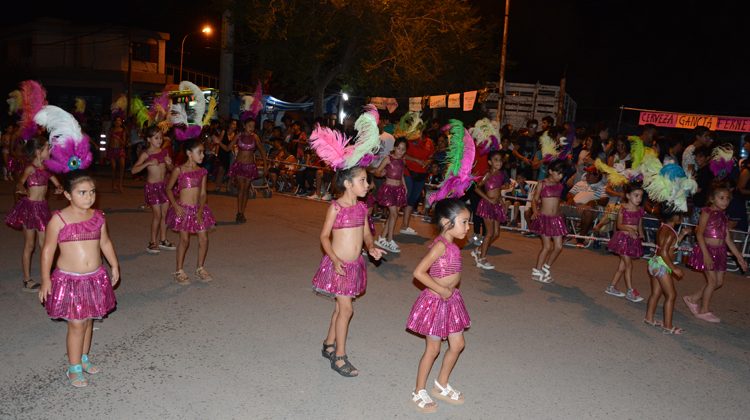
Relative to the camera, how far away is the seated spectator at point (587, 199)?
36.8 feet

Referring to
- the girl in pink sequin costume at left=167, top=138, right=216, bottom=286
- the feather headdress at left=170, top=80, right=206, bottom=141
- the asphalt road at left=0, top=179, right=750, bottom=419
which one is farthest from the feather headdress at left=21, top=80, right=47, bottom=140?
the feather headdress at left=170, top=80, right=206, bottom=141

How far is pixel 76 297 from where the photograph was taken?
4379 millimetres

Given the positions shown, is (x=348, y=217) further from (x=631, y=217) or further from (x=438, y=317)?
(x=631, y=217)

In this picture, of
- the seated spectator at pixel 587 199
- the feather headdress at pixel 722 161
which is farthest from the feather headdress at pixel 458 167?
the feather headdress at pixel 722 161

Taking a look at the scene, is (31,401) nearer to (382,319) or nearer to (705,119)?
(382,319)

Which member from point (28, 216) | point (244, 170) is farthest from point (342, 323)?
point (244, 170)

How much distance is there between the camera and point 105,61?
40.3 metres

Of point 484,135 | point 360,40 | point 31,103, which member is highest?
point 360,40

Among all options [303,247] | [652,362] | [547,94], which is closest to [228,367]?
[652,362]

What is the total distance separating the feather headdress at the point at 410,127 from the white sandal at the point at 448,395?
23.7ft

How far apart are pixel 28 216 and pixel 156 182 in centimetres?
231

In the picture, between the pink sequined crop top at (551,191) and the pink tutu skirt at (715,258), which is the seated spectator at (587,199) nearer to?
the pink sequined crop top at (551,191)

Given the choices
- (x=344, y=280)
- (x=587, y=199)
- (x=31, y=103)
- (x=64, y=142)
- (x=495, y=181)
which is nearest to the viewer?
(x=344, y=280)

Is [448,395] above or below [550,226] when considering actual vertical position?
below
